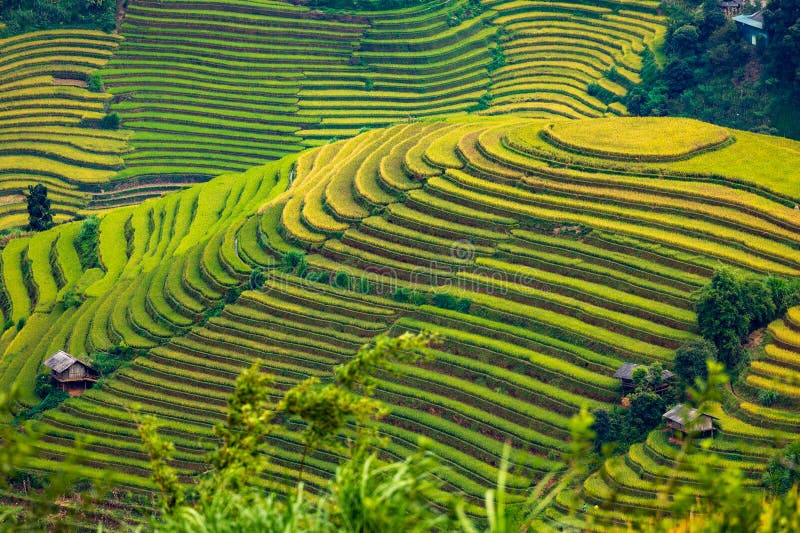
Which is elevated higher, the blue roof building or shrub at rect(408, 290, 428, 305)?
the blue roof building

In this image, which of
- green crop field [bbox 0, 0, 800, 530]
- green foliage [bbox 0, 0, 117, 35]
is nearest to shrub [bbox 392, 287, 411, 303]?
green crop field [bbox 0, 0, 800, 530]

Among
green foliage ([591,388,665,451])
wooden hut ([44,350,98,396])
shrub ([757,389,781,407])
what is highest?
shrub ([757,389,781,407])

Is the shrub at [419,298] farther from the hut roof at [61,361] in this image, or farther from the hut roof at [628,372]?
the hut roof at [61,361]

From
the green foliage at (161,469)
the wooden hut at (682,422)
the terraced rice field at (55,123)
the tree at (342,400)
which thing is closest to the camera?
the green foliage at (161,469)

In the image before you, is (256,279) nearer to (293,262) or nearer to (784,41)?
(293,262)

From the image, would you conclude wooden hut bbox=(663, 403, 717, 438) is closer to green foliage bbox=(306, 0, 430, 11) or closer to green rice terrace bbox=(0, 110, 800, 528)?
green rice terrace bbox=(0, 110, 800, 528)

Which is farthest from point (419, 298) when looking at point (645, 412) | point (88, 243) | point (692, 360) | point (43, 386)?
point (88, 243)

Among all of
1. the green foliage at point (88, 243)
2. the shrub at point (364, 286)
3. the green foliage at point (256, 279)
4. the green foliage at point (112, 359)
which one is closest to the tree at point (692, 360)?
the shrub at point (364, 286)
